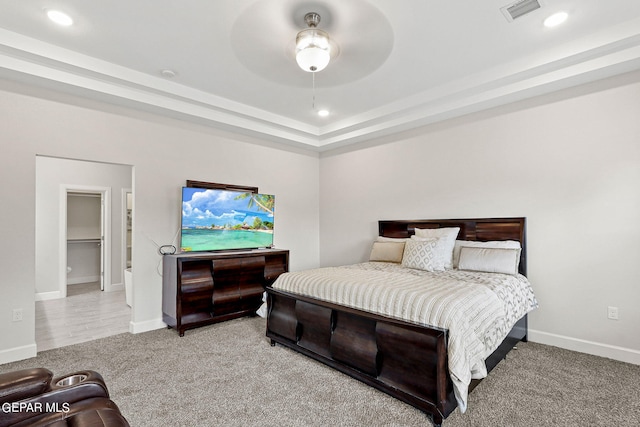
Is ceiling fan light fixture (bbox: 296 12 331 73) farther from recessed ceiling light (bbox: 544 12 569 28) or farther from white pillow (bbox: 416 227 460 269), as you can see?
white pillow (bbox: 416 227 460 269)

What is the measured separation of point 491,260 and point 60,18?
4522 millimetres

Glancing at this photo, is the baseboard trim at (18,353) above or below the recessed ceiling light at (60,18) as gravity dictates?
below

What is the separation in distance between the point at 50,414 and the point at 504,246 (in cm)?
387

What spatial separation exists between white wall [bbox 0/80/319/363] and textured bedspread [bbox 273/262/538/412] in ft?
6.06

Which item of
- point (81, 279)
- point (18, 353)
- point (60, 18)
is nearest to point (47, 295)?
point (81, 279)

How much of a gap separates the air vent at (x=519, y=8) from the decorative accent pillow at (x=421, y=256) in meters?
2.28

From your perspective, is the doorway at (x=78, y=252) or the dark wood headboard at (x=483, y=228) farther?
the doorway at (x=78, y=252)

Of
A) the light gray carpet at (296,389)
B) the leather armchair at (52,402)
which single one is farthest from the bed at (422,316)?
the leather armchair at (52,402)

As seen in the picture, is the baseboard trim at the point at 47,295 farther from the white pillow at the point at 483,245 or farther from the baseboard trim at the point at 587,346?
the baseboard trim at the point at 587,346

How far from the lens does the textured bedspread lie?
208cm

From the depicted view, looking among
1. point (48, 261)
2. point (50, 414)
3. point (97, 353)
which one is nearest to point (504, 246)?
point (50, 414)

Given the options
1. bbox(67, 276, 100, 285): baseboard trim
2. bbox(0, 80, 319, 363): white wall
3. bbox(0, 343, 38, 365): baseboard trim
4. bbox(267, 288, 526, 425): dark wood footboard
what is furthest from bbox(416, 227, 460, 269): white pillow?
bbox(67, 276, 100, 285): baseboard trim

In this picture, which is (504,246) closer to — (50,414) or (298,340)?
(298,340)

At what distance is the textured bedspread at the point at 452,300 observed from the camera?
2.08 meters
